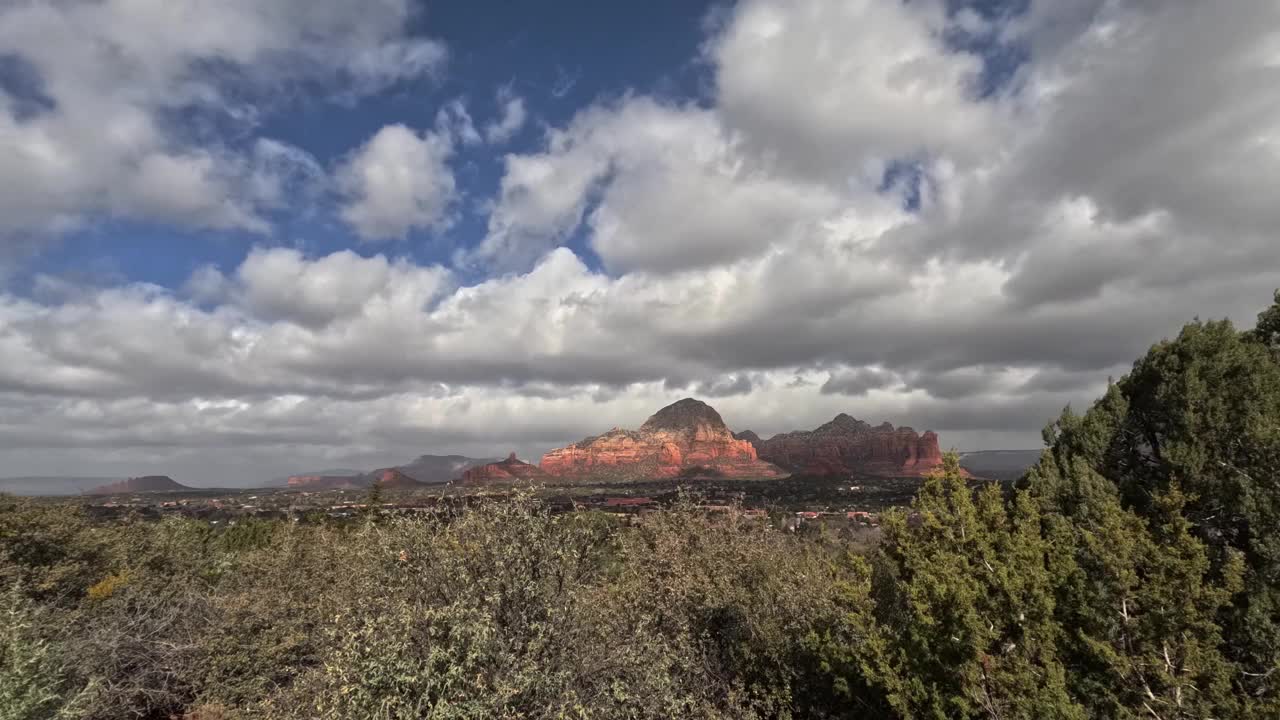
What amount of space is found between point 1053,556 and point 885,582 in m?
4.86

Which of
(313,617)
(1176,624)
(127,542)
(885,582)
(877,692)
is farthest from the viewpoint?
(127,542)

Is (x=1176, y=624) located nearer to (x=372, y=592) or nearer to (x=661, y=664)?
(x=661, y=664)

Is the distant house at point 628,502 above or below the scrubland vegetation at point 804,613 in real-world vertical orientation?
below

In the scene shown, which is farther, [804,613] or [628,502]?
[628,502]

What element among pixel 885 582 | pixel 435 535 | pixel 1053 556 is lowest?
pixel 885 582

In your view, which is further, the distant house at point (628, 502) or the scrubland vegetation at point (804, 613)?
the distant house at point (628, 502)

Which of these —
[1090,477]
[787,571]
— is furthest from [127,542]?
[1090,477]

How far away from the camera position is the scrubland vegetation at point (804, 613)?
39.3ft

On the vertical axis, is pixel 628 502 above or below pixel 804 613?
below

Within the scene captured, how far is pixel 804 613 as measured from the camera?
62.7 ft

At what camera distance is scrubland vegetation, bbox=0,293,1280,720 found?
472 inches

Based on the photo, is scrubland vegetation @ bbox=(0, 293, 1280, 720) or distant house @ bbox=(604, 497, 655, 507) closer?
scrubland vegetation @ bbox=(0, 293, 1280, 720)

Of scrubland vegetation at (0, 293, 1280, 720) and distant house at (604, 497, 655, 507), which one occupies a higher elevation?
scrubland vegetation at (0, 293, 1280, 720)

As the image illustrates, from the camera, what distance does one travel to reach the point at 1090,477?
23.3 meters
